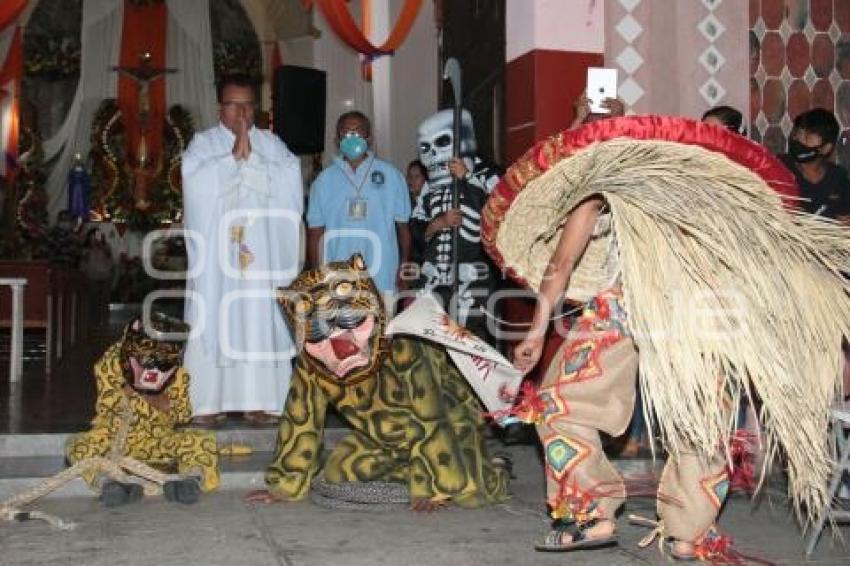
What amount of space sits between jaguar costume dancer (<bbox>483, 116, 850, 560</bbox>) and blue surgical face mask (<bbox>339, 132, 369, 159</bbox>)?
Answer: 2.67 meters

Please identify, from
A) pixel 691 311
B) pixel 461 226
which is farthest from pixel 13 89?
pixel 691 311

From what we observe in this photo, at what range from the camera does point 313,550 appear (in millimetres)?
3711

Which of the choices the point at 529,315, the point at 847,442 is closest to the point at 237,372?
the point at 529,315

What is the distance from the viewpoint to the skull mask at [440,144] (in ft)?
19.2

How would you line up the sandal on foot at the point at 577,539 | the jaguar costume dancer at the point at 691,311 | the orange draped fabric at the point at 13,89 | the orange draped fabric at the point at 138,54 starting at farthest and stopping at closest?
the orange draped fabric at the point at 138,54 → the orange draped fabric at the point at 13,89 → the sandal on foot at the point at 577,539 → the jaguar costume dancer at the point at 691,311

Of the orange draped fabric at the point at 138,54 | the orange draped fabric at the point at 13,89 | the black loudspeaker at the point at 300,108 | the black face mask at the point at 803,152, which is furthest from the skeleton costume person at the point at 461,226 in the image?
the orange draped fabric at the point at 138,54

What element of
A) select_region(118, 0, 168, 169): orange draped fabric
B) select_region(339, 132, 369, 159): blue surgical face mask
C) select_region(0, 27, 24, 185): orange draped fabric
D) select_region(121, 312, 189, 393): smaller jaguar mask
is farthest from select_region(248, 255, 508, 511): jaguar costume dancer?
select_region(118, 0, 168, 169): orange draped fabric

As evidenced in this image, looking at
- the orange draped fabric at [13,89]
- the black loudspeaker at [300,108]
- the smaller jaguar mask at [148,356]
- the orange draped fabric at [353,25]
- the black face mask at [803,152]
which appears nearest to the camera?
the smaller jaguar mask at [148,356]

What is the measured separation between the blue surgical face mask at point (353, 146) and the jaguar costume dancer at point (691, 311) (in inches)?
105

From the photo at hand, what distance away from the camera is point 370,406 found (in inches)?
172

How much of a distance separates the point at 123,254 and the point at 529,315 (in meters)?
14.1

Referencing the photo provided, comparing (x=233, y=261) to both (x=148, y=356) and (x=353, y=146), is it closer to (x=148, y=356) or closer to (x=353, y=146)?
(x=353, y=146)

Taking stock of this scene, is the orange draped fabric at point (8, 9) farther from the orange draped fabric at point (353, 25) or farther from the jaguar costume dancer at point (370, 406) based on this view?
the jaguar costume dancer at point (370, 406)

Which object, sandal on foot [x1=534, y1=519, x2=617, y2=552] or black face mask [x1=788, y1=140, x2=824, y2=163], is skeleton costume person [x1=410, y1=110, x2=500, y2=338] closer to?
black face mask [x1=788, y1=140, x2=824, y2=163]
